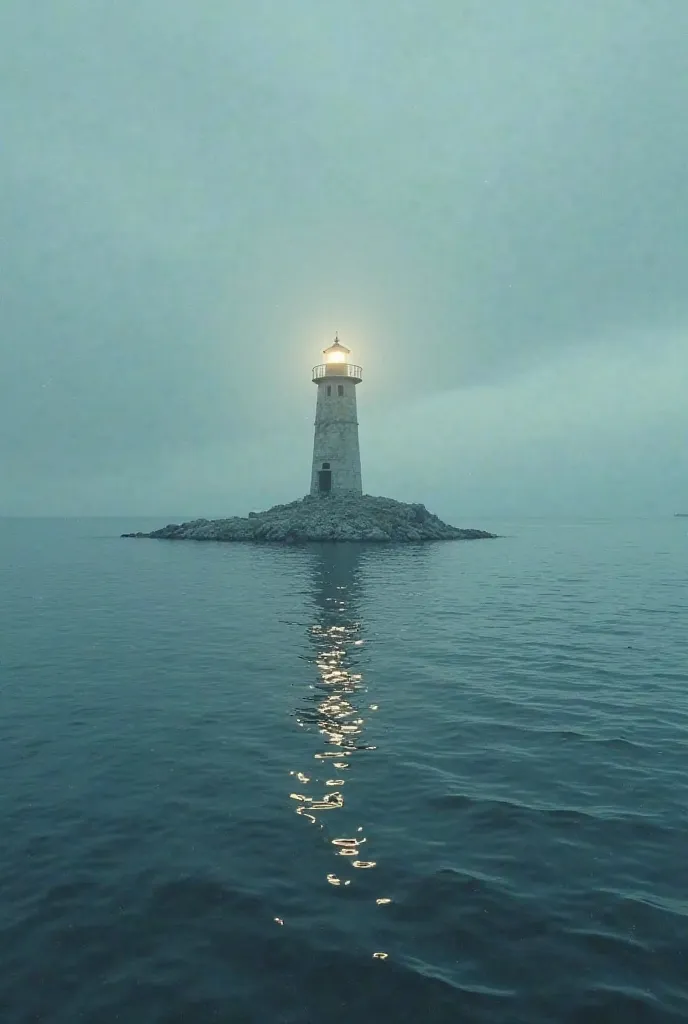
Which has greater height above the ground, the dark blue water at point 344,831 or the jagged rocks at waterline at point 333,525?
the jagged rocks at waterline at point 333,525

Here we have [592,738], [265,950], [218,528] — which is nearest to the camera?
[265,950]

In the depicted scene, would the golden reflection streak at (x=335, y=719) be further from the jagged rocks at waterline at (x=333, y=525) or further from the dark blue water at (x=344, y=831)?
the jagged rocks at waterline at (x=333, y=525)

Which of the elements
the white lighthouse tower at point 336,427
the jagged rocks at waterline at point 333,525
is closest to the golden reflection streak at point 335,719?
the jagged rocks at waterline at point 333,525

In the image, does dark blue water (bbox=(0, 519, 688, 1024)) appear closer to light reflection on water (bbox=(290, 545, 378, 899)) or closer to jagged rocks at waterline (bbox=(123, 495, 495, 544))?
light reflection on water (bbox=(290, 545, 378, 899))

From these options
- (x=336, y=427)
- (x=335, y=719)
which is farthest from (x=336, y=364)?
(x=335, y=719)

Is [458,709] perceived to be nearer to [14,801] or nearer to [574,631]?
[14,801]

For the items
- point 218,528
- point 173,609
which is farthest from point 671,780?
point 218,528
